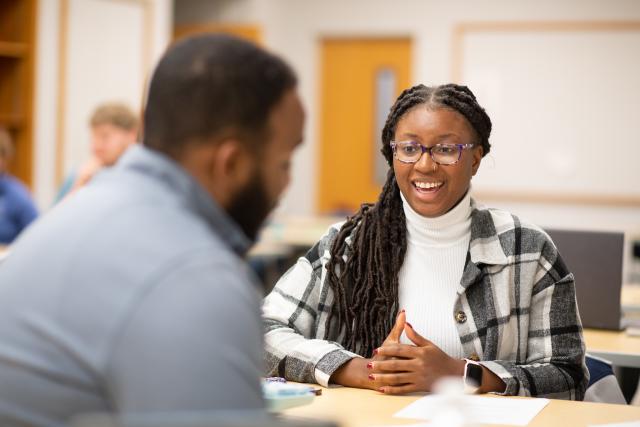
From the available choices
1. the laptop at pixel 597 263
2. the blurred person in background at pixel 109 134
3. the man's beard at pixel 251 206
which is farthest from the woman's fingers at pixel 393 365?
the blurred person in background at pixel 109 134

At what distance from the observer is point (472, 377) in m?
2.03

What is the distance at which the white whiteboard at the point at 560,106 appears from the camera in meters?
8.36

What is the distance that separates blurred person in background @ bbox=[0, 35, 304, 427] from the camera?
102 cm

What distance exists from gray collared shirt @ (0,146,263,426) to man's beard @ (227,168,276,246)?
0.09m

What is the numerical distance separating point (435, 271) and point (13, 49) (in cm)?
514

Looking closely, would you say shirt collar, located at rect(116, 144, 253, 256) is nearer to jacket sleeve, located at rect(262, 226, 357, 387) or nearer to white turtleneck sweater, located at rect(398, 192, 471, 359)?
jacket sleeve, located at rect(262, 226, 357, 387)

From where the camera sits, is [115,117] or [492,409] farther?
[115,117]

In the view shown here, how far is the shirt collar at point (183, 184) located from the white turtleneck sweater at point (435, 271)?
3.58 feet

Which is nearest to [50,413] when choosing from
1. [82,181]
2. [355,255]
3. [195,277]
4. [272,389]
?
[195,277]

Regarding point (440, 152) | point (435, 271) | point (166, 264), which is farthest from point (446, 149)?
point (166, 264)

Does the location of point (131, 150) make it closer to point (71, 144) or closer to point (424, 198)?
point (424, 198)

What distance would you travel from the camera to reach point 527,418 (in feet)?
5.82

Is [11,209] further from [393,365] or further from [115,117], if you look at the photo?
[393,365]

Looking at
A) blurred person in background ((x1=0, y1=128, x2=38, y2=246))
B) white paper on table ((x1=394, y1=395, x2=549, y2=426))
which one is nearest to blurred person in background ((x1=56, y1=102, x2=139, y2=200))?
blurred person in background ((x1=0, y1=128, x2=38, y2=246))
